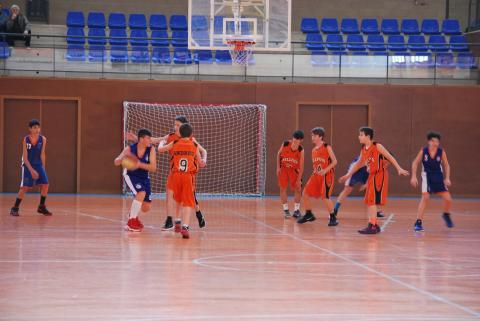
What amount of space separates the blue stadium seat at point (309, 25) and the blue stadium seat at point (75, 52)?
7082mm

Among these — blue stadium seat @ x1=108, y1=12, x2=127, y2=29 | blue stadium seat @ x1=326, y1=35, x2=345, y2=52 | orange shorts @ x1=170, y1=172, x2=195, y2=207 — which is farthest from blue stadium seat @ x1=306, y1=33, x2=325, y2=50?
orange shorts @ x1=170, y1=172, x2=195, y2=207

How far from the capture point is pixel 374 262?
8.88 m

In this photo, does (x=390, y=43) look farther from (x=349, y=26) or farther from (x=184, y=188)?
(x=184, y=188)

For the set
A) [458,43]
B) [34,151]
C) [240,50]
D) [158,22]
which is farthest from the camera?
[158,22]

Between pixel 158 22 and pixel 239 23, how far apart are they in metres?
6.95

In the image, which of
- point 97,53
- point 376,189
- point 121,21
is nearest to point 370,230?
point 376,189

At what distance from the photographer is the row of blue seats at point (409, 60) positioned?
70.2 ft

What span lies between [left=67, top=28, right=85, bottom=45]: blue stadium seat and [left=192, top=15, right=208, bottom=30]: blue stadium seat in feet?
15.1

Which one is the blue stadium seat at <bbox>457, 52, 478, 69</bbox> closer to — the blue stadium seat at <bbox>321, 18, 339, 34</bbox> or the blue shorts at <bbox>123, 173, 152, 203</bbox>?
the blue stadium seat at <bbox>321, 18, 339, 34</bbox>

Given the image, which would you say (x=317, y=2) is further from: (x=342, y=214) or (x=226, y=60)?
(x=342, y=214)

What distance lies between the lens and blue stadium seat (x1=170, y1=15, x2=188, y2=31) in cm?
2359

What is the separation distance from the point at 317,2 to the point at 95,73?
884cm

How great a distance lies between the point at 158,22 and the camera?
23.6m

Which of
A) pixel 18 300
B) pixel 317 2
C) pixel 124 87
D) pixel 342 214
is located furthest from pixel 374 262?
pixel 317 2
